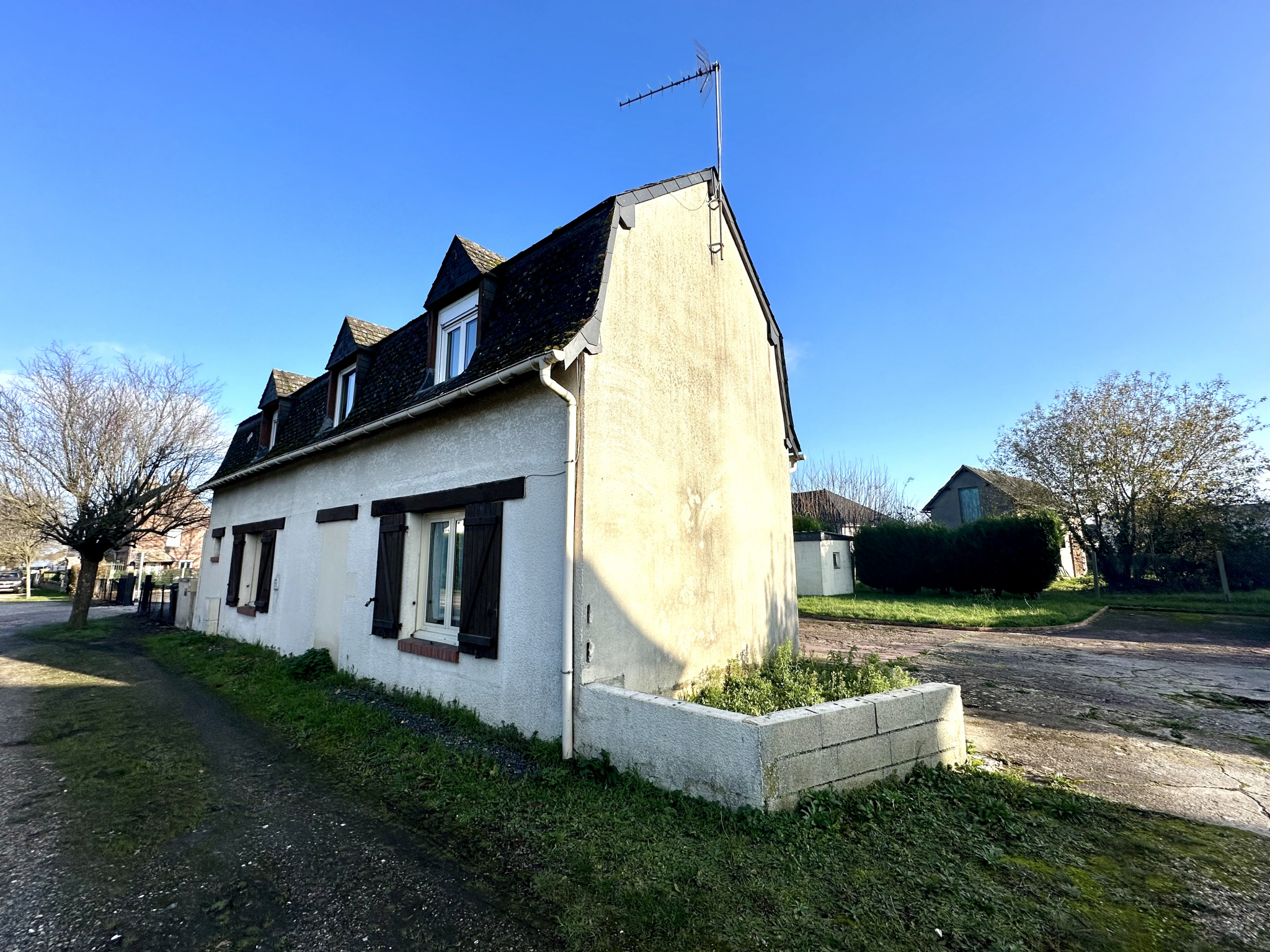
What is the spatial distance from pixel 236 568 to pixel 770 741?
532 inches

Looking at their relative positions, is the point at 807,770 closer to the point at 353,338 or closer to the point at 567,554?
the point at 567,554

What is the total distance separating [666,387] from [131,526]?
18.7 metres

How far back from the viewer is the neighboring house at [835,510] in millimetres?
31844

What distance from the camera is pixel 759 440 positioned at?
8.49 meters

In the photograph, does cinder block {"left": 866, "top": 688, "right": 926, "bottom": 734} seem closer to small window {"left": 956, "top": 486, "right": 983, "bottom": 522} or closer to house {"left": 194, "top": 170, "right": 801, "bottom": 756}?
house {"left": 194, "top": 170, "right": 801, "bottom": 756}

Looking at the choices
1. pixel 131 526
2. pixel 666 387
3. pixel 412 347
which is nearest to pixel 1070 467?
pixel 666 387

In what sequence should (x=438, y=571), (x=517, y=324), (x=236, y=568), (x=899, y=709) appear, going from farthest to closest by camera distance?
1. (x=236, y=568)
2. (x=438, y=571)
3. (x=517, y=324)
4. (x=899, y=709)

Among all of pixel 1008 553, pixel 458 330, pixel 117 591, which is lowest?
pixel 117 591

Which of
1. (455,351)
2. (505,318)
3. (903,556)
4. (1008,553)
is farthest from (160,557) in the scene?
(1008,553)

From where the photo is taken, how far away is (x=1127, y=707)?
702 centimetres

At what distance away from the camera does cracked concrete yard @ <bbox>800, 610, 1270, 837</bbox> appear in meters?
4.64

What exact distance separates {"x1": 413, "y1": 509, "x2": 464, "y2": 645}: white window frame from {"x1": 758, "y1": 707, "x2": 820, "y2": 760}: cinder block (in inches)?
162

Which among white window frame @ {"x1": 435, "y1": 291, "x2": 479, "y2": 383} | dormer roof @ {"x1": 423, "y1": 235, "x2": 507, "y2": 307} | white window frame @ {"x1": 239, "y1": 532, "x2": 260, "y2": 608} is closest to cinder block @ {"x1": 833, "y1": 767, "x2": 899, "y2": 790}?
white window frame @ {"x1": 435, "y1": 291, "x2": 479, "y2": 383}

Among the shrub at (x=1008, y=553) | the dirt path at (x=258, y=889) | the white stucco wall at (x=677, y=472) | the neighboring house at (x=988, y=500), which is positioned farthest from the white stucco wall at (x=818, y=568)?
the dirt path at (x=258, y=889)
